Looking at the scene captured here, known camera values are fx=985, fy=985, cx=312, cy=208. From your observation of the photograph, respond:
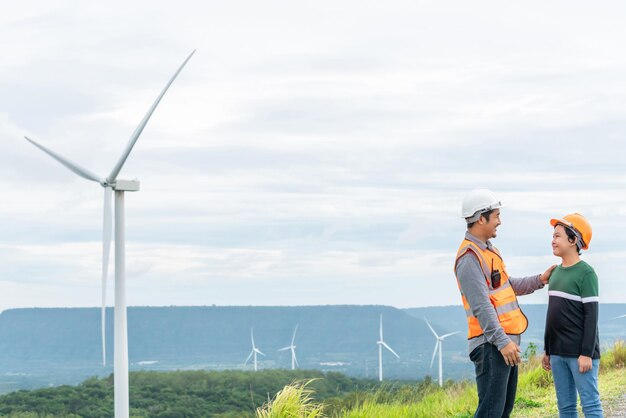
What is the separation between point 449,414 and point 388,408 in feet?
2.30

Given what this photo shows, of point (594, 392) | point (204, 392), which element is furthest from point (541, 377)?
point (204, 392)

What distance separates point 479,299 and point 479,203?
70cm

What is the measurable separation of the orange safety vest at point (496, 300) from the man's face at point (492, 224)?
130mm

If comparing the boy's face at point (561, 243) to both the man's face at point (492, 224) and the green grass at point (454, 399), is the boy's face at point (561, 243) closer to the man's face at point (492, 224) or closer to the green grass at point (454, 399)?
the man's face at point (492, 224)

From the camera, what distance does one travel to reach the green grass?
11.2 metres

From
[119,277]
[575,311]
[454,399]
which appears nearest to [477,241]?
[575,311]

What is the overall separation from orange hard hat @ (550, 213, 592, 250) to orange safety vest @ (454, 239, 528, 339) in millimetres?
763

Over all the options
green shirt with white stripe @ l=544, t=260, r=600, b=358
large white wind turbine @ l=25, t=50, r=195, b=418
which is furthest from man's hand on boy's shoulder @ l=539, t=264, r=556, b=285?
large white wind turbine @ l=25, t=50, r=195, b=418

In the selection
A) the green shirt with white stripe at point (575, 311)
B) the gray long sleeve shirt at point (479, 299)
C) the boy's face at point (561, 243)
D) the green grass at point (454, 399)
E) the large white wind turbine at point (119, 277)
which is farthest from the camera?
the large white wind turbine at point (119, 277)

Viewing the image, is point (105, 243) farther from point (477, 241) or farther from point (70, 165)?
point (477, 241)

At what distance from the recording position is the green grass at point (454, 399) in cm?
1116

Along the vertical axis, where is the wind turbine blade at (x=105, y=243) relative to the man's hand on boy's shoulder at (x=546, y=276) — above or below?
above

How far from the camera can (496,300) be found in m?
7.00

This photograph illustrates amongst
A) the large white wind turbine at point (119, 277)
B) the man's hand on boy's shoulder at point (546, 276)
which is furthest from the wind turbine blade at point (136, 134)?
the man's hand on boy's shoulder at point (546, 276)
